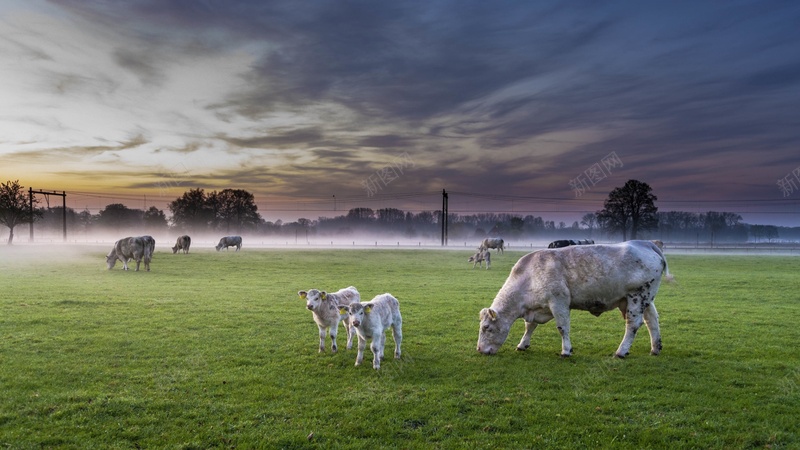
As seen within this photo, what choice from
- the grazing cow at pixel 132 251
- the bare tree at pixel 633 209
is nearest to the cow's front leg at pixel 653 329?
the grazing cow at pixel 132 251

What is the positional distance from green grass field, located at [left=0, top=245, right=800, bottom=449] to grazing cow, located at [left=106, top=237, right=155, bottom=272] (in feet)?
56.8

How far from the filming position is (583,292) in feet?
36.1

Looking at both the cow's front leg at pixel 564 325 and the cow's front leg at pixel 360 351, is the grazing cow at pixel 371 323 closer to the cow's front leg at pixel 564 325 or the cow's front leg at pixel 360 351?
the cow's front leg at pixel 360 351

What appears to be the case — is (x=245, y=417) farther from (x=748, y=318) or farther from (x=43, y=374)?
(x=748, y=318)

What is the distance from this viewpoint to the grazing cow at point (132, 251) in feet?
111

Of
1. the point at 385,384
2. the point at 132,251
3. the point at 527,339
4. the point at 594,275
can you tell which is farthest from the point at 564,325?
the point at 132,251

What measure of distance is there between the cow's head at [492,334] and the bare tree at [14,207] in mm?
94490

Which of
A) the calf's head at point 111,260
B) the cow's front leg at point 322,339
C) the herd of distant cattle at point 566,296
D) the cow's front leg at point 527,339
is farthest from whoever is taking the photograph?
the calf's head at point 111,260

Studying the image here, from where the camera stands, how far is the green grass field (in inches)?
262

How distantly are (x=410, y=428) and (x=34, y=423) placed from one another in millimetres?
5678

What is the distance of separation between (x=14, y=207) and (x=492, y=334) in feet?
320

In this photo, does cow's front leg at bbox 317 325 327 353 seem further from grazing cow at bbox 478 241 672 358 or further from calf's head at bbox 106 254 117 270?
calf's head at bbox 106 254 117 270

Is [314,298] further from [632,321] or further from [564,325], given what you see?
[632,321]

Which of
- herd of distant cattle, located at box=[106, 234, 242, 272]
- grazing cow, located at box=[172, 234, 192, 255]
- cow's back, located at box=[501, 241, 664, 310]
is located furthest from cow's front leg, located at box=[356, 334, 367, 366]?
grazing cow, located at box=[172, 234, 192, 255]
